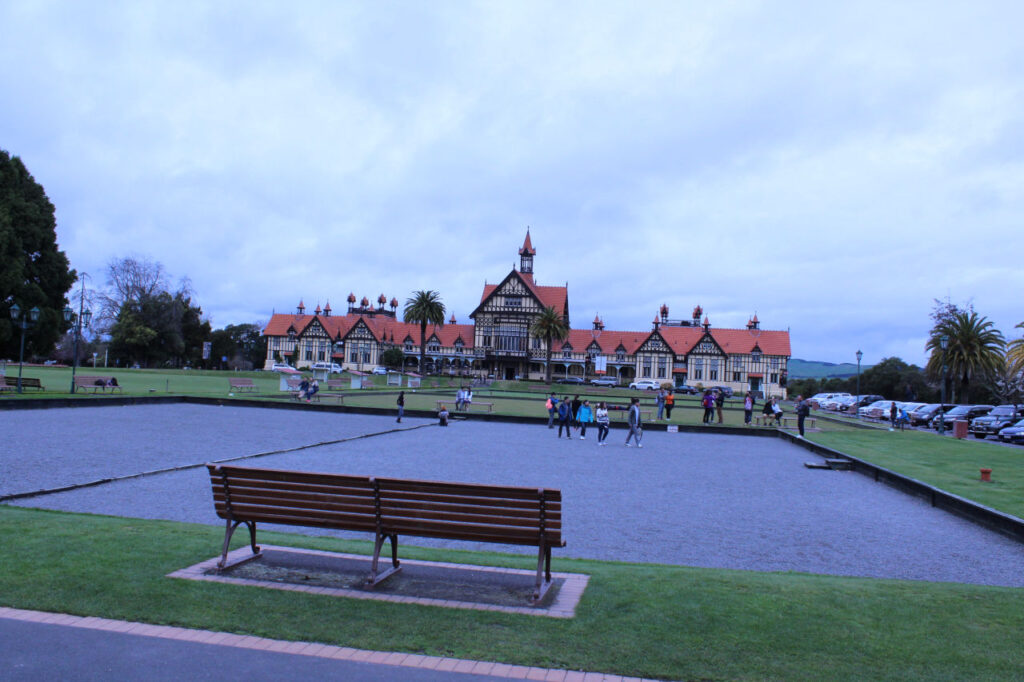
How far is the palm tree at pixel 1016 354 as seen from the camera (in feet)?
162

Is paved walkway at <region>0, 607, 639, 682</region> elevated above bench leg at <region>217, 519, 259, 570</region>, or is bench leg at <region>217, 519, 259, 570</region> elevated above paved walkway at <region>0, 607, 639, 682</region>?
bench leg at <region>217, 519, 259, 570</region>

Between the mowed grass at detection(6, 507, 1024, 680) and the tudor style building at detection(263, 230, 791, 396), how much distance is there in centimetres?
8740

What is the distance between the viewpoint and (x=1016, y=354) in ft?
164

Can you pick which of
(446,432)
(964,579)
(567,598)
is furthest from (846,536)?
(446,432)

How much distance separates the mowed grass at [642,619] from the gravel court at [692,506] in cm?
179

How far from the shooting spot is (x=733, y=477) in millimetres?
16062

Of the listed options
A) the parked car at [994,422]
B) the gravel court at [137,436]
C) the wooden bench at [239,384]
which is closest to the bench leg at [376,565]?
the gravel court at [137,436]

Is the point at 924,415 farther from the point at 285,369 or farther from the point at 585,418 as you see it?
the point at 285,369

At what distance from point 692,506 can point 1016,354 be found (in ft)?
165

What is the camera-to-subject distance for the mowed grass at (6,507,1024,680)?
4.50 metres

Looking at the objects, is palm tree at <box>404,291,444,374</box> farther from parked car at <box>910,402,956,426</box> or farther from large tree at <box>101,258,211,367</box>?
parked car at <box>910,402,956,426</box>

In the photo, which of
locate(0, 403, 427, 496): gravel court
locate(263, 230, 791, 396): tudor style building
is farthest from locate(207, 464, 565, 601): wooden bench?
locate(263, 230, 791, 396): tudor style building

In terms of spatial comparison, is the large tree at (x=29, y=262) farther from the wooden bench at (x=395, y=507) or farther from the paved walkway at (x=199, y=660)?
the paved walkway at (x=199, y=660)

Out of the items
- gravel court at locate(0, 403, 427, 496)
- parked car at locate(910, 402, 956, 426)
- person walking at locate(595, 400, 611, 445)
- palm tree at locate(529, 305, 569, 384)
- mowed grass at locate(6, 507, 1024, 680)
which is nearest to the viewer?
mowed grass at locate(6, 507, 1024, 680)
